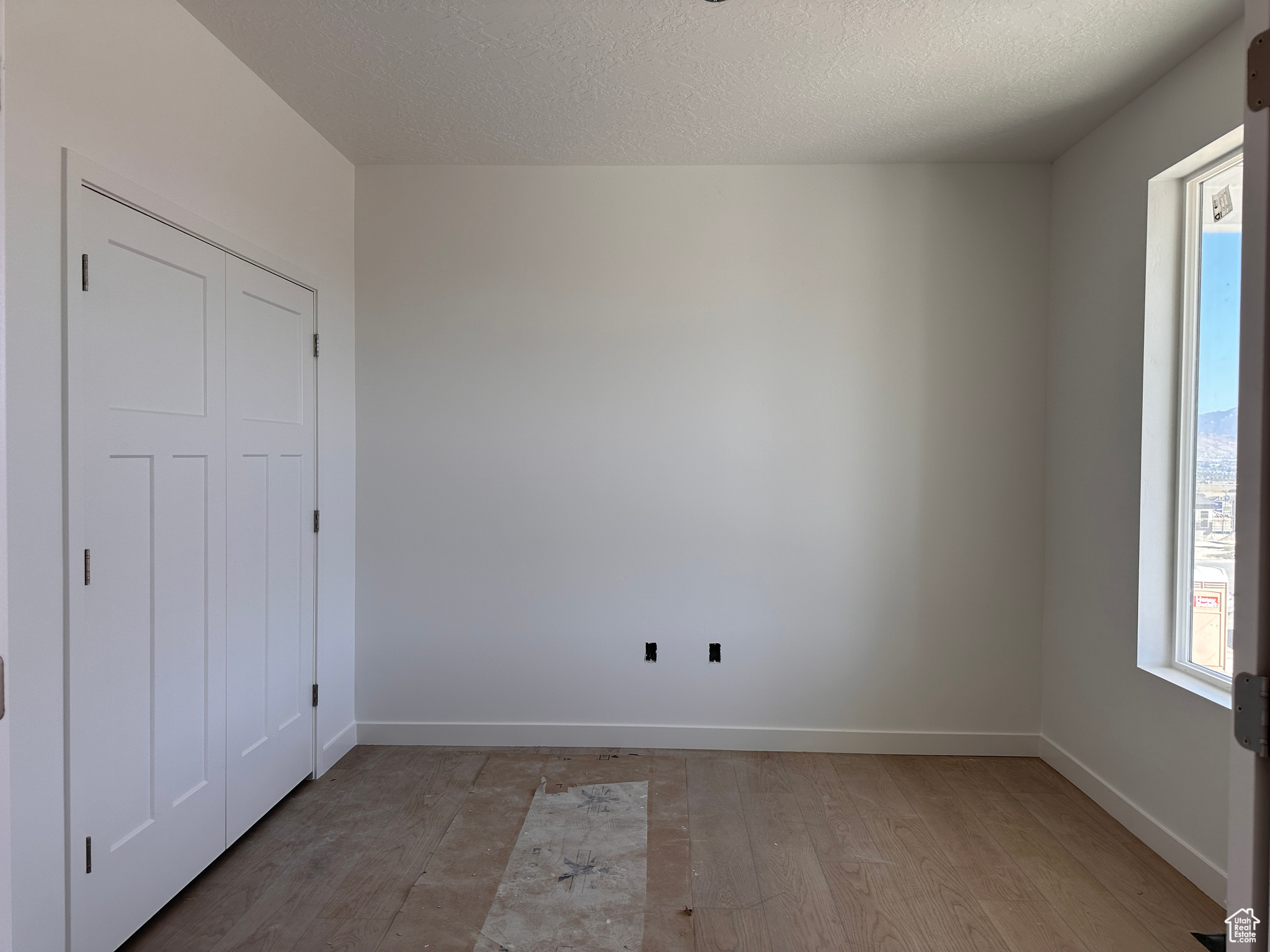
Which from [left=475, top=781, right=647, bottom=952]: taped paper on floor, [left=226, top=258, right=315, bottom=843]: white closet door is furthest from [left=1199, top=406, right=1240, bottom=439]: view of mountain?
[left=226, top=258, right=315, bottom=843]: white closet door

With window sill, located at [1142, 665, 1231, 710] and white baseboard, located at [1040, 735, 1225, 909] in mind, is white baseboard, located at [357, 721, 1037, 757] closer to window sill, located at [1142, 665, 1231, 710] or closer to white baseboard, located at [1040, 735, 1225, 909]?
white baseboard, located at [1040, 735, 1225, 909]

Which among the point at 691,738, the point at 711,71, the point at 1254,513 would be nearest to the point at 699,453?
the point at 691,738

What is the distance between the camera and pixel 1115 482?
9.62 feet

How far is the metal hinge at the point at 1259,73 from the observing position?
925mm

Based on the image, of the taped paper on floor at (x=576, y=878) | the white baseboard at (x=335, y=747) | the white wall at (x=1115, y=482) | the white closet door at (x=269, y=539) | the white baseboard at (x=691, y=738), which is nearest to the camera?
the taped paper on floor at (x=576, y=878)

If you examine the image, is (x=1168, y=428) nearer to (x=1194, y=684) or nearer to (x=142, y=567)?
(x=1194, y=684)

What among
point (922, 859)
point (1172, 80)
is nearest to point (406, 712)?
point (922, 859)

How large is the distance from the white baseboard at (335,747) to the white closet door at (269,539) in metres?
0.08

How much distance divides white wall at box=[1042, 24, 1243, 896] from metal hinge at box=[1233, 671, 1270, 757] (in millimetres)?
1816

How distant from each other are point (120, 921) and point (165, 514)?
3.74 ft

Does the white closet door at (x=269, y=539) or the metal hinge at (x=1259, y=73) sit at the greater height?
the metal hinge at (x=1259, y=73)

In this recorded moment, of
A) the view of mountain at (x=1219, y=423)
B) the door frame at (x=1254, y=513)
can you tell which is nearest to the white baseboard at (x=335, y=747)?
the door frame at (x=1254, y=513)

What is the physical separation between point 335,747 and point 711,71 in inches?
128

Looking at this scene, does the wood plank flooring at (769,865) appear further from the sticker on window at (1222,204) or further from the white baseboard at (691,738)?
the sticker on window at (1222,204)
